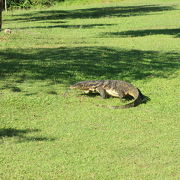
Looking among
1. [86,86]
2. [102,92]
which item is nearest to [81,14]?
[86,86]

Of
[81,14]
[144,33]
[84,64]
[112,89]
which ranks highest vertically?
[112,89]

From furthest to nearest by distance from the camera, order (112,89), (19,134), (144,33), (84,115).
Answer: (144,33)
(112,89)
(84,115)
(19,134)

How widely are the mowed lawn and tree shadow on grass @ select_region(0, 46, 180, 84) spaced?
0.02m

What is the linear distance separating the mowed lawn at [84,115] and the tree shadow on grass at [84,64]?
0.07ft

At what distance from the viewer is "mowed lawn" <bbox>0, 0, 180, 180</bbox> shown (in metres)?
6.52

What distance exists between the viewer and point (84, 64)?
14047 millimetres

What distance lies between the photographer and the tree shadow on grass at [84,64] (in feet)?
40.9

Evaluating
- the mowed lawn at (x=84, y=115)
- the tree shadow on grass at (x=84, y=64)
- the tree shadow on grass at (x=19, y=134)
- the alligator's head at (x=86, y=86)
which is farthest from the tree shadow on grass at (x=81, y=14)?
the tree shadow on grass at (x=19, y=134)

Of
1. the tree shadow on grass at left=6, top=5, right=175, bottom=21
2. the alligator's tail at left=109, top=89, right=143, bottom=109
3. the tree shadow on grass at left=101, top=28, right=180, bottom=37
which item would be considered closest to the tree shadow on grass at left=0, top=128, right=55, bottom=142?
the alligator's tail at left=109, top=89, right=143, bottom=109

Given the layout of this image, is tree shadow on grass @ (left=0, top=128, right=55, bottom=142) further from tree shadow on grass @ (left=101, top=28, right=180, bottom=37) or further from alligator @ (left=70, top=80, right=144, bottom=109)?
tree shadow on grass @ (left=101, top=28, right=180, bottom=37)

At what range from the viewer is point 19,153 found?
702cm

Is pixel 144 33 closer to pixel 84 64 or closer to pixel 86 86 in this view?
pixel 84 64

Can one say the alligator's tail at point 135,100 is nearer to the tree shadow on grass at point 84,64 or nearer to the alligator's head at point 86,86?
the alligator's head at point 86,86

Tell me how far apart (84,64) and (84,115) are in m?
5.15
